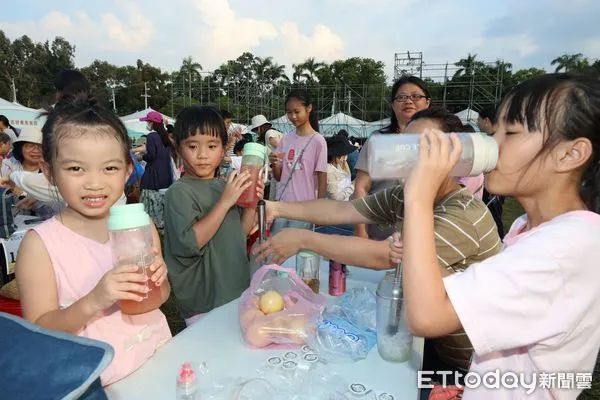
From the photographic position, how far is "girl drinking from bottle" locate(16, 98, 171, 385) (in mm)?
1168

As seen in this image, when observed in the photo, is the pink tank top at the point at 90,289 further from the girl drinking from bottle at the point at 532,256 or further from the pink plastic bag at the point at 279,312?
the girl drinking from bottle at the point at 532,256

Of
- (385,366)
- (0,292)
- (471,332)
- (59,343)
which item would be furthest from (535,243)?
(0,292)

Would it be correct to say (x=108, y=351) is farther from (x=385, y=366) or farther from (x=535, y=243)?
(x=535, y=243)

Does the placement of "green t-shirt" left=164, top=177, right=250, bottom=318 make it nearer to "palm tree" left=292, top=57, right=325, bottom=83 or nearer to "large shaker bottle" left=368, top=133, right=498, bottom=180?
"large shaker bottle" left=368, top=133, right=498, bottom=180

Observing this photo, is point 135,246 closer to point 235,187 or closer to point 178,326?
point 235,187

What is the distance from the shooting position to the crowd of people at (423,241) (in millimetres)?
883

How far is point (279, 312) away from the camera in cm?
142

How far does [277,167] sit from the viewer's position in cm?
455

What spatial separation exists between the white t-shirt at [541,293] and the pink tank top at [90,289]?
3.26 feet

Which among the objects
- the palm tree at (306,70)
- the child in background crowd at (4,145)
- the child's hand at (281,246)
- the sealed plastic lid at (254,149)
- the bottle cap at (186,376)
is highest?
the palm tree at (306,70)

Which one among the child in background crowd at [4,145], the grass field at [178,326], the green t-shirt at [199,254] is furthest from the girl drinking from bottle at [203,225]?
the child in background crowd at [4,145]

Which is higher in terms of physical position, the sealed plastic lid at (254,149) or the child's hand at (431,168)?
the sealed plastic lid at (254,149)

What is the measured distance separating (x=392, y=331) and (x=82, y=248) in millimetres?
1103

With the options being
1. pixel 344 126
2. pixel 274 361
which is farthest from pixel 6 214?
pixel 344 126
